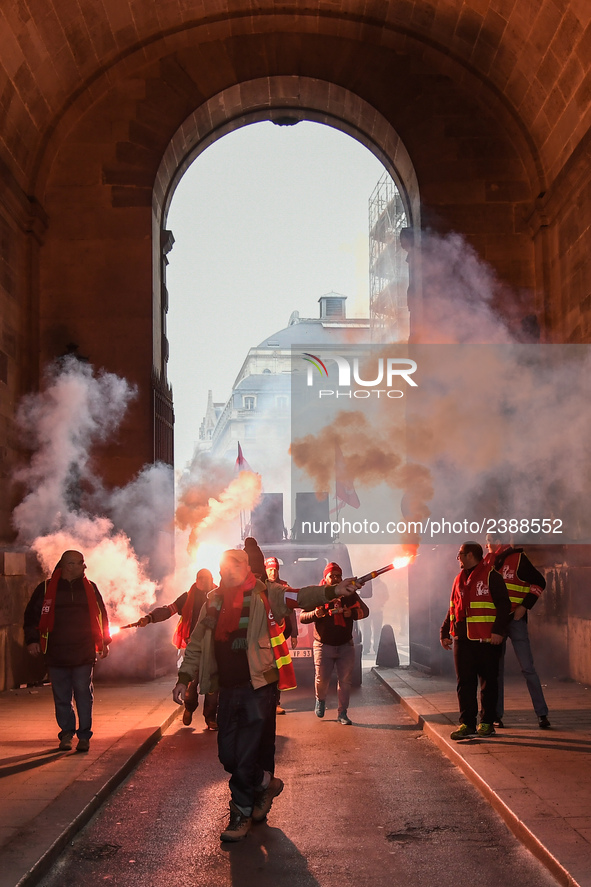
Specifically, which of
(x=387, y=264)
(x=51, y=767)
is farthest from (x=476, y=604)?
(x=387, y=264)

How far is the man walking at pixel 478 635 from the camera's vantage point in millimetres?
8617

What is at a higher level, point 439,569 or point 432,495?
point 432,495

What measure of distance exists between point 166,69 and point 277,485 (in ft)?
129

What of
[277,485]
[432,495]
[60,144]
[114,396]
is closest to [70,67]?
[60,144]

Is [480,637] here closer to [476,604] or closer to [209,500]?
[476,604]

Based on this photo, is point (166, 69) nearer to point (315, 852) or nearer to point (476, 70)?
point (476, 70)

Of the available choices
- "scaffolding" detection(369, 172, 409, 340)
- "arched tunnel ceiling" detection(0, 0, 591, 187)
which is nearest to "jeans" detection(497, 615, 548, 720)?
"arched tunnel ceiling" detection(0, 0, 591, 187)

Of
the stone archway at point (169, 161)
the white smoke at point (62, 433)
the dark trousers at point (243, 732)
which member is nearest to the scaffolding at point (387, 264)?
the stone archway at point (169, 161)

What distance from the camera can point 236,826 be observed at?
5.86 metres

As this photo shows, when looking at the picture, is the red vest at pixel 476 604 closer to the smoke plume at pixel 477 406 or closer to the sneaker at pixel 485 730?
the sneaker at pixel 485 730

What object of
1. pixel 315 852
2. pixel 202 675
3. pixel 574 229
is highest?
pixel 574 229

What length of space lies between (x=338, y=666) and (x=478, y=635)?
2426mm

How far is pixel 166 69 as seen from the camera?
16.1 m

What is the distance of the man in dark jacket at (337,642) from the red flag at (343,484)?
6.05 m
